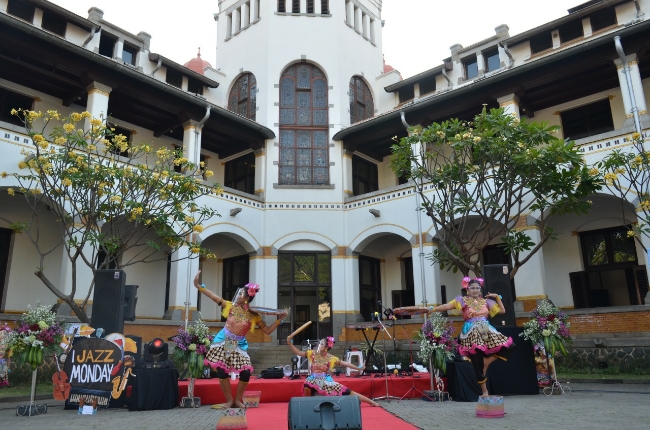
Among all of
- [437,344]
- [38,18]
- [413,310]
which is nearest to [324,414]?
[413,310]

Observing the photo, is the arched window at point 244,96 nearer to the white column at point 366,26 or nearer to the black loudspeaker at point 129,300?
the white column at point 366,26

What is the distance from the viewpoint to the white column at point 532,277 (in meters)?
15.9

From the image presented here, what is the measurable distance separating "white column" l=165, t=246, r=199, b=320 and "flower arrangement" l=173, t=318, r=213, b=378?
7.24 m

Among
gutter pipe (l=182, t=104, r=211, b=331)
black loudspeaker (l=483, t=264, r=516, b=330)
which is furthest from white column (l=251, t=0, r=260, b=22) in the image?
black loudspeaker (l=483, t=264, r=516, b=330)

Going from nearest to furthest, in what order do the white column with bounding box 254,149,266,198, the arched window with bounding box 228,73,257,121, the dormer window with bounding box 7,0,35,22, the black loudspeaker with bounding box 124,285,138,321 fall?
1. the black loudspeaker with bounding box 124,285,138,321
2. the dormer window with bounding box 7,0,35,22
3. the white column with bounding box 254,149,266,198
4. the arched window with bounding box 228,73,257,121

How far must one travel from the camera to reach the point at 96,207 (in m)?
12.7

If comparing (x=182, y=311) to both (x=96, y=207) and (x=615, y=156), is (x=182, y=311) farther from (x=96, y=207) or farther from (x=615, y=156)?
(x=615, y=156)

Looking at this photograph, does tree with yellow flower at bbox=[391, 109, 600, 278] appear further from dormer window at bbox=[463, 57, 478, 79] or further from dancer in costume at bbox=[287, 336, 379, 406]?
dormer window at bbox=[463, 57, 478, 79]

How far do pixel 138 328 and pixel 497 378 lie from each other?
34.4 ft

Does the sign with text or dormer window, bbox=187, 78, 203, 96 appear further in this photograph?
dormer window, bbox=187, 78, 203, 96

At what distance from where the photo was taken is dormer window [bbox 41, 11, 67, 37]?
58.1 ft

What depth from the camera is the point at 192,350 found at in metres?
9.91

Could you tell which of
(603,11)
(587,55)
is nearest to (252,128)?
(587,55)

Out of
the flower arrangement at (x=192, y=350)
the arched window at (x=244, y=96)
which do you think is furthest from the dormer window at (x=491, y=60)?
the flower arrangement at (x=192, y=350)
